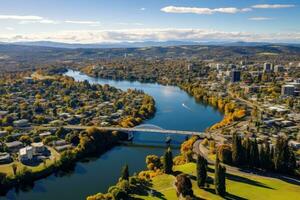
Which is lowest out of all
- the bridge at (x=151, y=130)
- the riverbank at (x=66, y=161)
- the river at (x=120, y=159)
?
the river at (x=120, y=159)

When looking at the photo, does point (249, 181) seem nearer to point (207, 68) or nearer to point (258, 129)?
point (258, 129)

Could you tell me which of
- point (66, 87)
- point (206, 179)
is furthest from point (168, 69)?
point (206, 179)

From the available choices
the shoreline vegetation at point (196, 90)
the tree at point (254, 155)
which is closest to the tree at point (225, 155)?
the tree at point (254, 155)

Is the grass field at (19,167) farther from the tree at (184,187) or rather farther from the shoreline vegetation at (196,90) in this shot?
the shoreline vegetation at (196,90)

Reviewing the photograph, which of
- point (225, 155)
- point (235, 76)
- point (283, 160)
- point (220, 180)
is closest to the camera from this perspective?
point (220, 180)

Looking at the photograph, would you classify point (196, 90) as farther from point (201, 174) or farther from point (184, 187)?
point (184, 187)

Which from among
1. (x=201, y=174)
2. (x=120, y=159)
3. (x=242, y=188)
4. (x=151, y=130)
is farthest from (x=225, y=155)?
(x=151, y=130)
